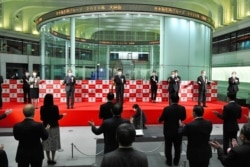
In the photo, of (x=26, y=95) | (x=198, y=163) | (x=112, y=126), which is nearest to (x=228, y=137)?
(x=198, y=163)

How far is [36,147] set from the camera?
345 centimetres

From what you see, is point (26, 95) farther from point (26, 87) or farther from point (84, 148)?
point (84, 148)

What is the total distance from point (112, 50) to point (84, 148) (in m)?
7.56

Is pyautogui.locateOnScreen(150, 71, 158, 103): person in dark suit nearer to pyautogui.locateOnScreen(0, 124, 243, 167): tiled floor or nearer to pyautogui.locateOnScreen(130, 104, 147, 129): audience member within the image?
pyautogui.locateOnScreen(0, 124, 243, 167): tiled floor

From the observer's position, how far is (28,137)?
3340 millimetres

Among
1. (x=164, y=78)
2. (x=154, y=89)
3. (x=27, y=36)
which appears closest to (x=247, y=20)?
(x=164, y=78)

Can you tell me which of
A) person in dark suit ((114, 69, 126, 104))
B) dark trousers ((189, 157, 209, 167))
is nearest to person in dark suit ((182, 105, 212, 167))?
dark trousers ((189, 157, 209, 167))

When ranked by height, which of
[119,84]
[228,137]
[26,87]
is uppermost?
[119,84]

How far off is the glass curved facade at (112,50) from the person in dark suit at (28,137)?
24.6 feet

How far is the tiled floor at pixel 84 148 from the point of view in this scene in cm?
509

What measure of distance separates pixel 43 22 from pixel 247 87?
1001cm

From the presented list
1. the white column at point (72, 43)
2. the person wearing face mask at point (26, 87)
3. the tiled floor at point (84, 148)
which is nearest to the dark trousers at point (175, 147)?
the tiled floor at point (84, 148)

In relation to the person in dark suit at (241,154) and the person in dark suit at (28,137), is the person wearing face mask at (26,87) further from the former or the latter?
the person in dark suit at (241,154)

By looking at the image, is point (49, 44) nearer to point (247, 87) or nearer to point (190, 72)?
point (190, 72)
